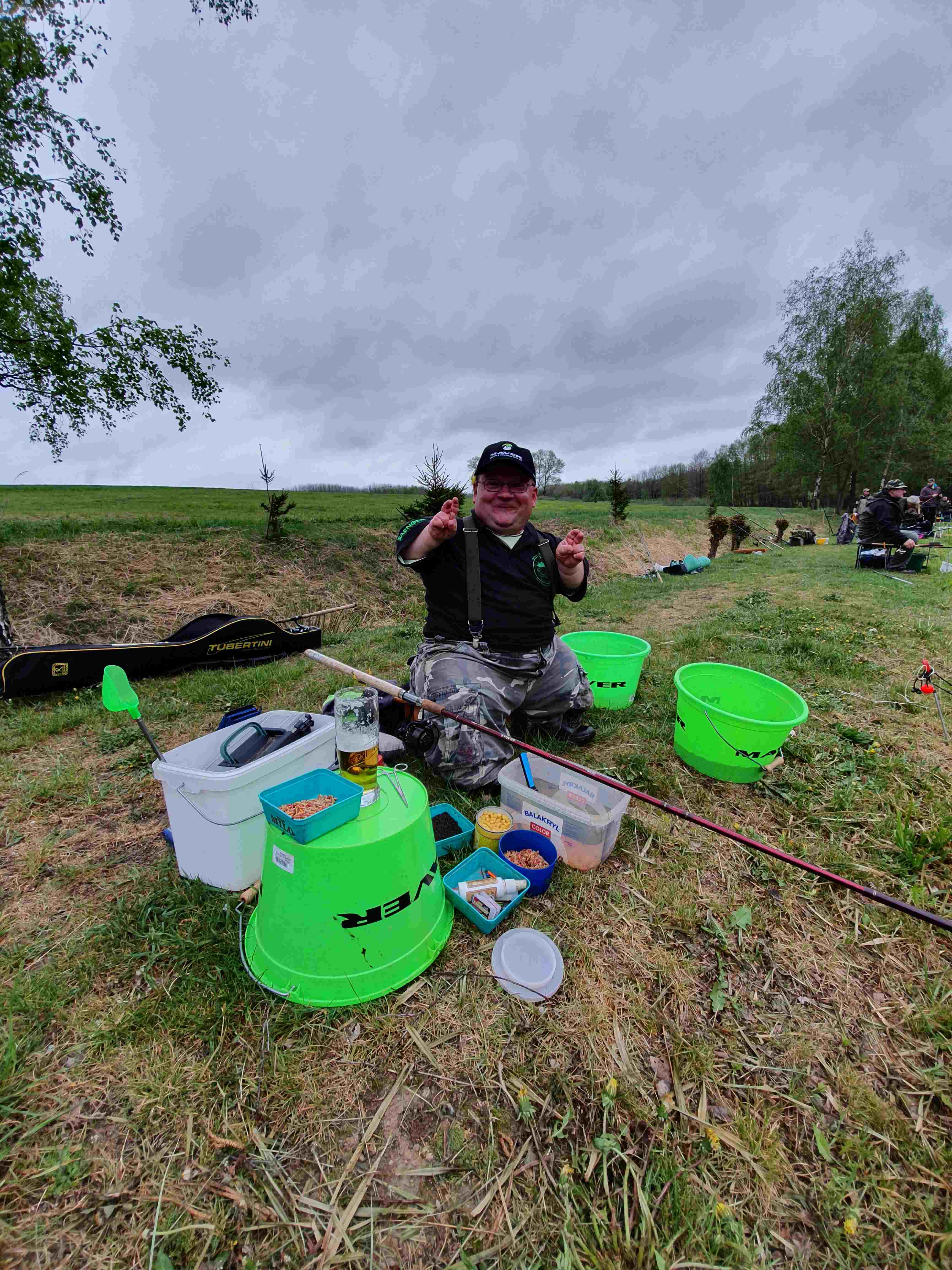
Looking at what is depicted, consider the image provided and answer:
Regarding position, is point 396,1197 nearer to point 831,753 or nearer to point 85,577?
point 831,753

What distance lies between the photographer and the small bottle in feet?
6.92

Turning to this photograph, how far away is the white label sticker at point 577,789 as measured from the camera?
2.71 meters

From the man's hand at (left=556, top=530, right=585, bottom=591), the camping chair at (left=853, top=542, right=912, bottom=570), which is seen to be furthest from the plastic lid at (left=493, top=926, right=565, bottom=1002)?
the camping chair at (left=853, top=542, right=912, bottom=570)

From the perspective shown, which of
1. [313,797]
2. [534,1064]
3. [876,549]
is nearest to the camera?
[534,1064]

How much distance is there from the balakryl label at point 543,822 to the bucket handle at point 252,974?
1.27 m

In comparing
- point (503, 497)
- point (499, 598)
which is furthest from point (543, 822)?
point (503, 497)

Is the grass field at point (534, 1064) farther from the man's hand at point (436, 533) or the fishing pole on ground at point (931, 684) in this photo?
the man's hand at point (436, 533)

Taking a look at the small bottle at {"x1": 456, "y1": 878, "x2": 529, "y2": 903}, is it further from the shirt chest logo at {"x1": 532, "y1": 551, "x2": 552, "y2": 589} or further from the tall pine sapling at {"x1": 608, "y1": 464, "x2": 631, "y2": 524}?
the tall pine sapling at {"x1": 608, "y1": 464, "x2": 631, "y2": 524}

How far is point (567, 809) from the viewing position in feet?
7.91

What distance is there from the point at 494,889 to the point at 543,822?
0.51 meters

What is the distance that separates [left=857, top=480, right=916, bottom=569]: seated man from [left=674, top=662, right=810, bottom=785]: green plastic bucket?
38.4ft

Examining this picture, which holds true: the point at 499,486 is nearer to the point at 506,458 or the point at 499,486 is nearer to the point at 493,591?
the point at 506,458

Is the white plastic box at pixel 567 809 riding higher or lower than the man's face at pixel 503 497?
lower

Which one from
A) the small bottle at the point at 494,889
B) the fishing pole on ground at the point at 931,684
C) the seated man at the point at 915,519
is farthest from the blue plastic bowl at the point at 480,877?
the seated man at the point at 915,519
